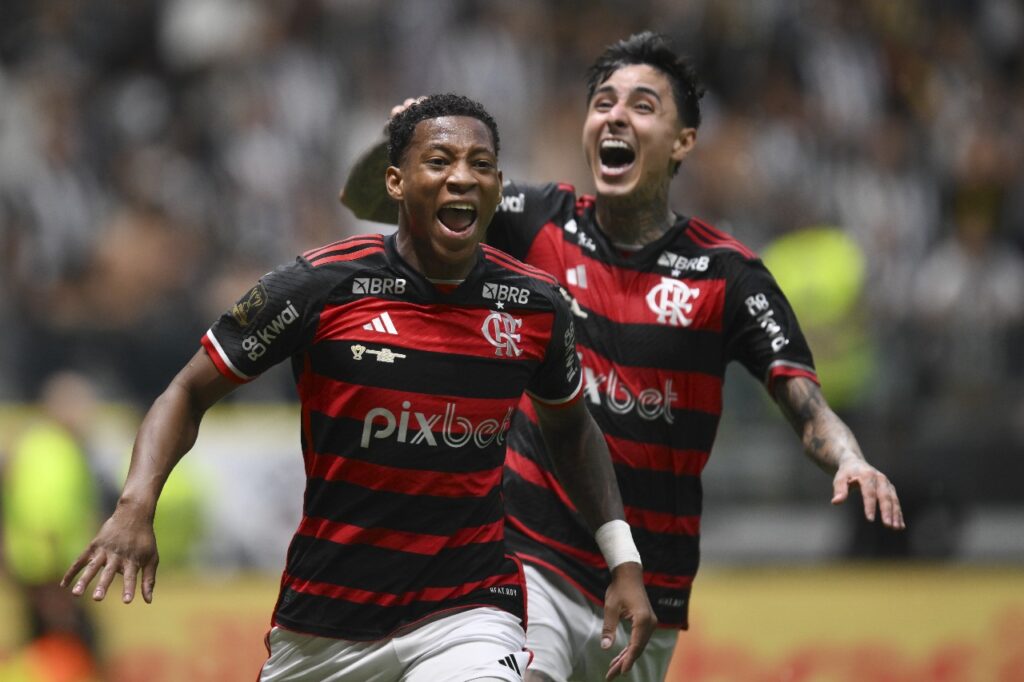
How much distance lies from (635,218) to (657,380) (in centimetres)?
59

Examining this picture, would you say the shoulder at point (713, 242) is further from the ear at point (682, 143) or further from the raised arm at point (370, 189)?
the raised arm at point (370, 189)

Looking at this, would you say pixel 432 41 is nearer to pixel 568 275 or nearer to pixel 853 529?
pixel 853 529

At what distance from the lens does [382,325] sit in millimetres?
4574

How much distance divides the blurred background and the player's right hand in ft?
15.6

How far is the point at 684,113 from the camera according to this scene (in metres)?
5.75

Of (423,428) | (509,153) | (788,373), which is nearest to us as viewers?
(423,428)

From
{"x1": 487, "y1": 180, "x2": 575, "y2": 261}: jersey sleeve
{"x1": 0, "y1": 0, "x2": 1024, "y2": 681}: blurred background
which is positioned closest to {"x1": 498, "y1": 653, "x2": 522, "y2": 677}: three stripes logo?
{"x1": 487, "y1": 180, "x2": 575, "y2": 261}: jersey sleeve

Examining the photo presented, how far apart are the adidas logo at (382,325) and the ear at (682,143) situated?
1.54 m

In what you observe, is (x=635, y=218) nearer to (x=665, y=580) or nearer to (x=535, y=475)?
(x=535, y=475)

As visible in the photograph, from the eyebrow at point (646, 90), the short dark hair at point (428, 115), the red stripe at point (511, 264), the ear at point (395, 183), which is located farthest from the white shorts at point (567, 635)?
the eyebrow at point (646, 90)

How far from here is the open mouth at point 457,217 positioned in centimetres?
458

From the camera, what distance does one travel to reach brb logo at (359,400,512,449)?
4535 millimetres

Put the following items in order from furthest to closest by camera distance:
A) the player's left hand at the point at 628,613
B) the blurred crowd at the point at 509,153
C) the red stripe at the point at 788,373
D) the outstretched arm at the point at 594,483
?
the blurred crowd at the point at 509,153, the red stripe at the point at 788,373, the outstretched arm at the point at 594,483, the player's left hand at the point at 628,613

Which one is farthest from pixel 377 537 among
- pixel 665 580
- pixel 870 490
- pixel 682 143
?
pixel 682 143
